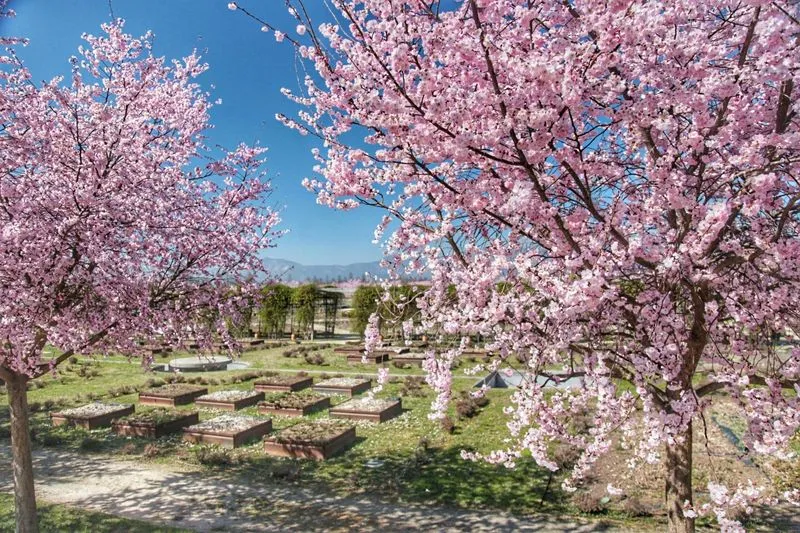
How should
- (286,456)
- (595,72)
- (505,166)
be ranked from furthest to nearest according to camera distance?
1. (286,456)
2. (505,166)
3. (595,72)

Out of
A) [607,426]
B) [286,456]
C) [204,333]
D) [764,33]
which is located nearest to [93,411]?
[286,456]

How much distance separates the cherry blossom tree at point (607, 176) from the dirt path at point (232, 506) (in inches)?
167

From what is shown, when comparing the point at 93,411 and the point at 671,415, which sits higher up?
the point at 671,415

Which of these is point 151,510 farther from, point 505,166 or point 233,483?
point 505,166

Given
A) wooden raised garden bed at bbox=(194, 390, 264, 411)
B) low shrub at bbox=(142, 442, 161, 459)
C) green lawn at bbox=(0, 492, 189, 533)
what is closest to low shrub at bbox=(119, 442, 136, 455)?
low shrub at bbox=(142, 442, 161, 459)

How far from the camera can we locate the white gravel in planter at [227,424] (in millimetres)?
14781

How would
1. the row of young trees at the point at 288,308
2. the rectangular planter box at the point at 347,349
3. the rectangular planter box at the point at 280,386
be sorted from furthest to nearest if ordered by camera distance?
the row of young trees at the point at 288,308
the rectangular planter box at the point at 347,349
the rectangular planter box at the point at 280,386

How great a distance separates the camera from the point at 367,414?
16.6 meters

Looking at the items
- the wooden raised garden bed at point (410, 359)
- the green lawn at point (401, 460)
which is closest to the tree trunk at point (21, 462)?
the green lawn at point (401, 460)

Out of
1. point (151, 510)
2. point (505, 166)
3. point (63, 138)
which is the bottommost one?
point (151, 510)

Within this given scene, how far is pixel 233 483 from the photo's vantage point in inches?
454

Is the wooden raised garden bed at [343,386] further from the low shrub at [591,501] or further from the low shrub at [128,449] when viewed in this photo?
the low shrub at [591,501]

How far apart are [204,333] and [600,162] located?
7.45 meters

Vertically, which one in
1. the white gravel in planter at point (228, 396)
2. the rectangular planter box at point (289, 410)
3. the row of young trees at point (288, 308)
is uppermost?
the row of young trees at point (288, 308)
